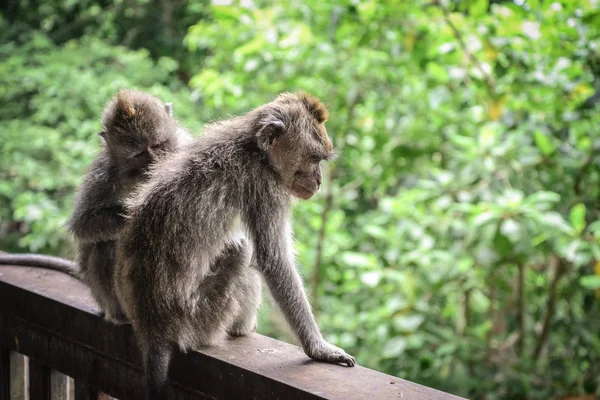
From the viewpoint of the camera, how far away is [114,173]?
238 centimetres

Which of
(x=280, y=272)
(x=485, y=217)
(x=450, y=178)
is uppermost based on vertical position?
(x=450, y=178)

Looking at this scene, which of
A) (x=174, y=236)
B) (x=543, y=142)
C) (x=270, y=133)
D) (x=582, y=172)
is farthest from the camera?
(x=582, y=172)

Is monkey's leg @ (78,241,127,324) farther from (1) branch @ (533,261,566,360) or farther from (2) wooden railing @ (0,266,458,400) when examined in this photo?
(1) branch @ (533,261,566,360)

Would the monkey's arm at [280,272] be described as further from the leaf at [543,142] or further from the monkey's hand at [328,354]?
the leaf at [543,142]

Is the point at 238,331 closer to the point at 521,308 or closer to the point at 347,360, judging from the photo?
the point at 347,360

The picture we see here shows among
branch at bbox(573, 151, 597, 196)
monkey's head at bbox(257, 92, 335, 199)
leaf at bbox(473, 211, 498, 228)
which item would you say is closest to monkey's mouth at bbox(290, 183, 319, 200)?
monkey's head at bbox(257, 92, 335, 199)

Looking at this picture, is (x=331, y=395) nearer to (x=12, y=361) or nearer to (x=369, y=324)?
(x=12, y=361)

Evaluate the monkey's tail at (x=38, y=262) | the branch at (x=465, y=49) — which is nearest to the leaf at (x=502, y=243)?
the branch at (x=465, y=49)

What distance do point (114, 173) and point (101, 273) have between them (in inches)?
14.0

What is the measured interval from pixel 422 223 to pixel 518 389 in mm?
989

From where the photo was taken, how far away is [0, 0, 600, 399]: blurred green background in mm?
3295

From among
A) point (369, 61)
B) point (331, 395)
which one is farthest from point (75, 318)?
point (369, 61)

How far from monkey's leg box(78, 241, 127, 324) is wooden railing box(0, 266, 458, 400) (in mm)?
42

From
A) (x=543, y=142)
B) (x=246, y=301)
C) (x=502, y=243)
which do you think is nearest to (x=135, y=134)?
(x=246, y=301)
